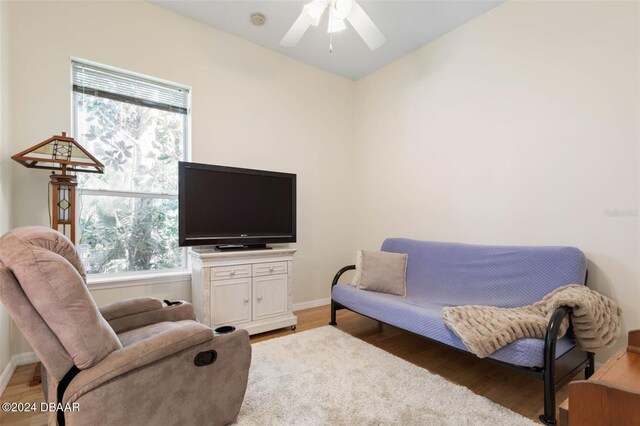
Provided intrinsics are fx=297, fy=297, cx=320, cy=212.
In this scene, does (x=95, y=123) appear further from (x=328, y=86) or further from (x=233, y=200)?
(x=328, y=86)

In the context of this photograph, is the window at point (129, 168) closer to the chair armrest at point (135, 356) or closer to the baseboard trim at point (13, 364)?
the baseboard trim at point (13, 364)

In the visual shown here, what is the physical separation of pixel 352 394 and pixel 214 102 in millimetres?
2920

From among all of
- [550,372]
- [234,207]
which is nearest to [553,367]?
[550,372]

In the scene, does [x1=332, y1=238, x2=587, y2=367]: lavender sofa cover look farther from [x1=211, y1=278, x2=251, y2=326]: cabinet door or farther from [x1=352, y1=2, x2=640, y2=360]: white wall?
[x1=211, y1=278, x2=251, y2=326]: cabinet door

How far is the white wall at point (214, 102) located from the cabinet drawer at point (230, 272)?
0.51 m

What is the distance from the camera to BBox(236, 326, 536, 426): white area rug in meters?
1.62

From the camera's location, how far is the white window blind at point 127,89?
100 inches

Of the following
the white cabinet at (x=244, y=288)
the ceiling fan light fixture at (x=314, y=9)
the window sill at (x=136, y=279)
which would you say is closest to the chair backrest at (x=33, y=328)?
the white cabinet at (x=244, y=288)

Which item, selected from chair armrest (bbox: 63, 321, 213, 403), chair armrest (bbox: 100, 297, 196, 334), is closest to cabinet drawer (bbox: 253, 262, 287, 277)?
chair armrest (bbox: 100, 297, 196, 334)

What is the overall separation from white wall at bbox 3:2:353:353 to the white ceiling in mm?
159

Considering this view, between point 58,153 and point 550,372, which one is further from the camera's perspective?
point 58,153

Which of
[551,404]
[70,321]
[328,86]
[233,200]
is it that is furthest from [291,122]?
[551,404]

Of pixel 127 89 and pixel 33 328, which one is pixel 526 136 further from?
pixel 127 89

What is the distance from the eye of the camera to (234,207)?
2.94m
